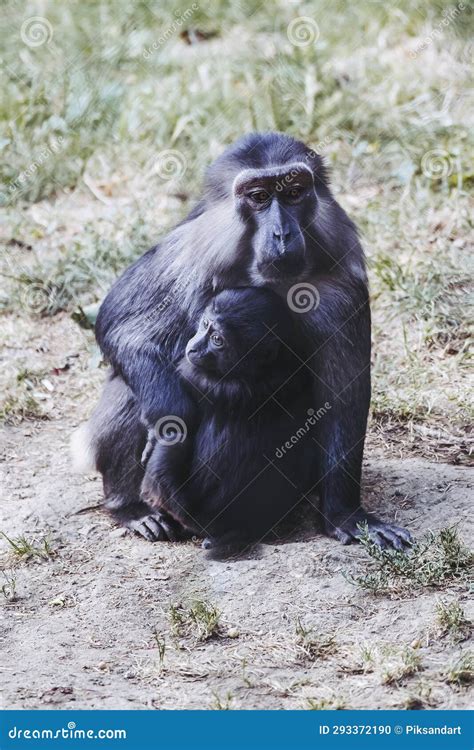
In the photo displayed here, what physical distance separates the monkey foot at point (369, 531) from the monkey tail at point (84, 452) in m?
1.36

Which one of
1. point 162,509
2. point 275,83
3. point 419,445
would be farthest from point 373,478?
point 275,83

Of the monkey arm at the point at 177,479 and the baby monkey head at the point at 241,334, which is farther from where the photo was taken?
the monkey arm at the point at 177,479

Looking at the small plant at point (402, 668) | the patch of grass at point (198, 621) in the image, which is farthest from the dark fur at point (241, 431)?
the small plant at point (402, 668)

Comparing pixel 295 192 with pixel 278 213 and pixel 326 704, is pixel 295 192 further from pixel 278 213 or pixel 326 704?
→ pixel 326 704

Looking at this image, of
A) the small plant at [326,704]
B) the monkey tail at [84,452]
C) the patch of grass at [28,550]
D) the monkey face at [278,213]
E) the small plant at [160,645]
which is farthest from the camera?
the monkey tail at [84,452]

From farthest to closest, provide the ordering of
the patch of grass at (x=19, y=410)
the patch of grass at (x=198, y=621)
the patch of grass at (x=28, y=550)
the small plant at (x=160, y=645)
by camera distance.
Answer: the patch of grass at (x=19, y=410), the patch of grass at (x=28, y=550), the patch of grass at (x=198, y=621), the small plant at (x=160, y=645)

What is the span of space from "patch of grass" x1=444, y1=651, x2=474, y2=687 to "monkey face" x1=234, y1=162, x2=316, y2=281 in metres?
1.95

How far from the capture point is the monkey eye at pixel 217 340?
5395 millimetres

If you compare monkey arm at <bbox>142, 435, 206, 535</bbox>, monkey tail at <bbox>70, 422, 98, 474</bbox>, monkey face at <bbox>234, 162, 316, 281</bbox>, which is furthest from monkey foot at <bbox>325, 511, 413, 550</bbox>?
monkey tail at <bbox>70, 422, 98, 474</bbox>

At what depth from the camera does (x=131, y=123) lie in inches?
384

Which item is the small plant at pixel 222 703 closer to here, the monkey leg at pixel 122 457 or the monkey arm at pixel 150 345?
the monkey leg at pixel 122 457

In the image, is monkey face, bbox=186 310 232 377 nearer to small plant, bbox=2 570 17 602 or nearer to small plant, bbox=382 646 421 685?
small plant, bbox=2 570 17 602

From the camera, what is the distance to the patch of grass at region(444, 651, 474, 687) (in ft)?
14.2

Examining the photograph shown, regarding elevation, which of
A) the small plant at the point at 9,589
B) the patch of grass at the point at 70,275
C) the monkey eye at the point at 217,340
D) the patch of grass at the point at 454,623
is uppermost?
the monkey eye at the point at 217,340
